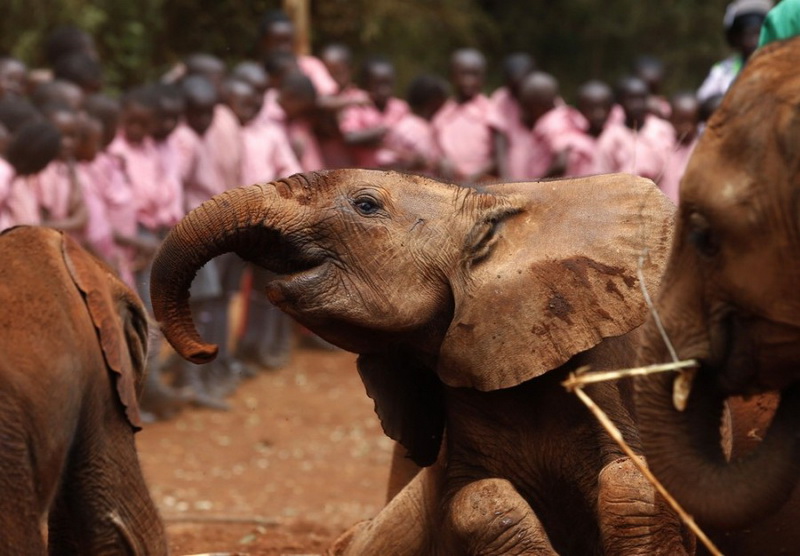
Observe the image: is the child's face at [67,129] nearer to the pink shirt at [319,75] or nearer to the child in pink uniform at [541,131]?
the pink shirt at [319,75]

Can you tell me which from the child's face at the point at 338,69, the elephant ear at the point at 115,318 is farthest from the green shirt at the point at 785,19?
the child's face at the point at 338,69

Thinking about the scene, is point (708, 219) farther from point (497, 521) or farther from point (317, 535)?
point (317, 535)

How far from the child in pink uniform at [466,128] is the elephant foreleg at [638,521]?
30.0 feet

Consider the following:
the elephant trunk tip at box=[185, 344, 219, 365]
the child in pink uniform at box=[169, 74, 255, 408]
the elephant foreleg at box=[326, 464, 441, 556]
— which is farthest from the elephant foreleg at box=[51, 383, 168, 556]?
the child in pink uniform at box=[169, 74, 255, 408]

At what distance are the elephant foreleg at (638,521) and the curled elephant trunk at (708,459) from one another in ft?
2.55

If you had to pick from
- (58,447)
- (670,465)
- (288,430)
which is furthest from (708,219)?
(288,430)

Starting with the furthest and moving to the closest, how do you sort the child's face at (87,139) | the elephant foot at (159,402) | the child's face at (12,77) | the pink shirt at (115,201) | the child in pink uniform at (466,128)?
1. the child in pink uniform at (466,128)
2. the elephant foot at (159,402)
3. the child's face at (12,77)
4. the pink shirt at (115,201)
5. the child's face at (87,139)

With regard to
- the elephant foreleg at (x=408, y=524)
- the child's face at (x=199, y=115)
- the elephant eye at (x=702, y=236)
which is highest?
the elephant eye at (x=702, y=236)

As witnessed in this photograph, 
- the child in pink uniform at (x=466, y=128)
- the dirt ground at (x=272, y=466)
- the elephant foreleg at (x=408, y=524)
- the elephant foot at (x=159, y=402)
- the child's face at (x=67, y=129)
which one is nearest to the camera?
the elephant foreleg at (x=408, y=524)

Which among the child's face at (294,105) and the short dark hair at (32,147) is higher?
the short dark hair at (32,147)

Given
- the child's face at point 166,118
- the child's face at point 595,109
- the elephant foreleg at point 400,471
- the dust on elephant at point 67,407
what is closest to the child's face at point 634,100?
the child's face at point 595,109

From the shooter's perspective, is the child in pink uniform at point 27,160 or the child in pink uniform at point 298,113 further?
the child in pink uniform at point 298,113

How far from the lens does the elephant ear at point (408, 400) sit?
16.7ft

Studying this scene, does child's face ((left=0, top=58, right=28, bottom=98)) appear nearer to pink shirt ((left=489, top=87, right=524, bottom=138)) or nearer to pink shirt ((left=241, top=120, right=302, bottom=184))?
pink shirt ((left=241, top=120, right=302, bottom=184))
